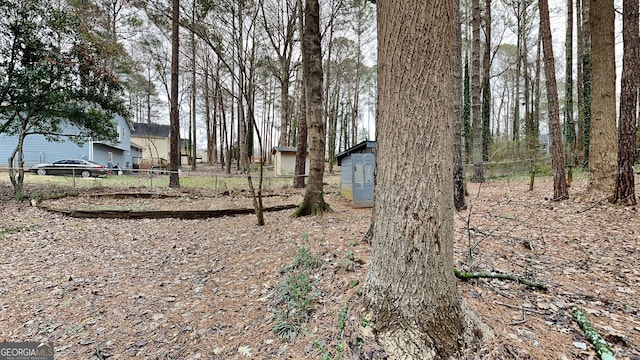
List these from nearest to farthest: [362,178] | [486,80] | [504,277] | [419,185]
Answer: [419,185] → [504,277] → [362,178] → [486,80]

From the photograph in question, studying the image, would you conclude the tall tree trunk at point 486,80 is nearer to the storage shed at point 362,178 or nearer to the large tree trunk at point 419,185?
the storage shed at point 362,178

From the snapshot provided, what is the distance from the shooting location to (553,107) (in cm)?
550

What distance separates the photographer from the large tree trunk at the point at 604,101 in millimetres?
5090

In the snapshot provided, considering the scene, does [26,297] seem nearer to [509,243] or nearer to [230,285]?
[230,285]

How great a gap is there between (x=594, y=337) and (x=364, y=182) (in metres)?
6.47

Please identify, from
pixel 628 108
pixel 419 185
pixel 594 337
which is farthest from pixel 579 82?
pixel 419 185

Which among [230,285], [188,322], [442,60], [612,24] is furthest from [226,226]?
[612,24]

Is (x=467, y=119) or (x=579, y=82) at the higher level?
(x=579, y=82)

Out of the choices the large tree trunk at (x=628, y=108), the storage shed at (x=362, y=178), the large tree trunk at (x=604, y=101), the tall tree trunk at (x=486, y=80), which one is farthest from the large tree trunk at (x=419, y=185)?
the tall tree trunk at (x=486, y=80)

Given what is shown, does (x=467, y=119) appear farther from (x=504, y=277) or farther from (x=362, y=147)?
(x=504, y=277)

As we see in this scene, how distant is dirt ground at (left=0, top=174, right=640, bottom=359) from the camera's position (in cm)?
188

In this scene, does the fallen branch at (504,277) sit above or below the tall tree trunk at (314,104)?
below

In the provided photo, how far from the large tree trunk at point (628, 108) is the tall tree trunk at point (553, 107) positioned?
3.14 ft

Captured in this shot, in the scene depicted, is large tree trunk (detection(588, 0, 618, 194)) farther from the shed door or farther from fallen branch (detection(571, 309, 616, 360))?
fallen branch (detection(571, 309, 616, 360))
